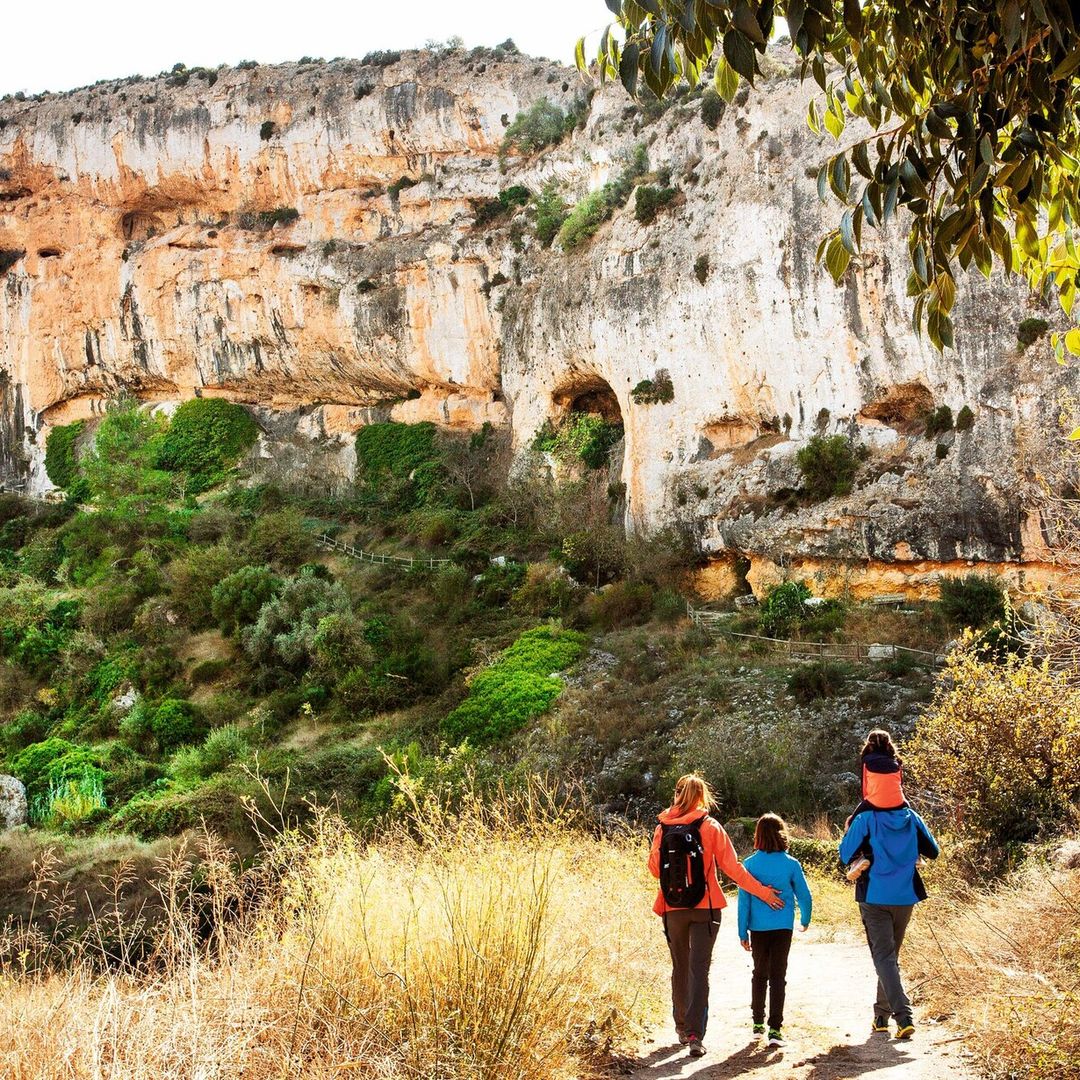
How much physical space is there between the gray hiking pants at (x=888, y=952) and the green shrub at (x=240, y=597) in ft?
70.2

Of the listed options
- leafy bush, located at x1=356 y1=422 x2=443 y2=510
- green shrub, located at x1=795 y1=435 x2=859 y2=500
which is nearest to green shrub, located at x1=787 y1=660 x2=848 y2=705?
green shrub, located at x1=795 y1=435 x2=859 y2=500

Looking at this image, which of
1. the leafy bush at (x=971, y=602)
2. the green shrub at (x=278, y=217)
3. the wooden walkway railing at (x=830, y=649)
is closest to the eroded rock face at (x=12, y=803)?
the wooden walkway railing at (x=830, y=649)

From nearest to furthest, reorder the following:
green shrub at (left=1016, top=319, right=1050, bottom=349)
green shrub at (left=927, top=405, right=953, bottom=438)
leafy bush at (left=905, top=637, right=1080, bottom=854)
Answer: leafy bush at (left=905, top=637, right=1080, bottom=854) < green shrub at (left=1016, top=319, right=1050, bottom=349) < green shrub at (left=927, top=405, right=953, bottom=438)

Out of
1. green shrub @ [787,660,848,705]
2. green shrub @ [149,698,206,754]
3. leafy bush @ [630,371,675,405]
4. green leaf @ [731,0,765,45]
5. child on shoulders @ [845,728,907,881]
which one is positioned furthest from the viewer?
leafy bush @ [630,371,675,405]

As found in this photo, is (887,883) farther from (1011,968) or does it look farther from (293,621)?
(293,621)

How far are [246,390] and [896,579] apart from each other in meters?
25.8

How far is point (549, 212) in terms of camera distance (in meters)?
32.3

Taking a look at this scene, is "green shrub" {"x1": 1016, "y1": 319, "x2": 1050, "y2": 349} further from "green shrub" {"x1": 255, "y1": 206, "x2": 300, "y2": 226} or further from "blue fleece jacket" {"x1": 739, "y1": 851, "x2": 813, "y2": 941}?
"green shrub" {"x1": 255, "y1": 206, "x2": 300, "y2": 226}

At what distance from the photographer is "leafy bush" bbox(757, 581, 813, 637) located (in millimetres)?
21328

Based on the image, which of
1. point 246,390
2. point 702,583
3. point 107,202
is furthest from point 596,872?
point 107,202

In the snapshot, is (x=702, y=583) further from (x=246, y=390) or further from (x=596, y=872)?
(x=246, y=390)

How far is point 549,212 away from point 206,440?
1502cm

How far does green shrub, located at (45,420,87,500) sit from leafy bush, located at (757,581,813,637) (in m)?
28.8

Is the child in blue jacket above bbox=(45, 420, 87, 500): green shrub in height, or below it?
below
